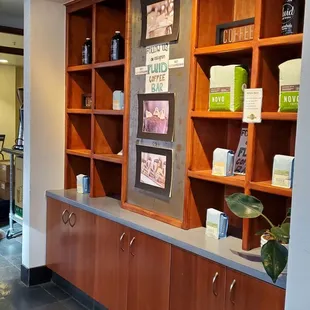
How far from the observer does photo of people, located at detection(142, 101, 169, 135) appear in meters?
2.54

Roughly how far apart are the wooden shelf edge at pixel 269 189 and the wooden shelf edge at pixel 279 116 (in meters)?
0.31

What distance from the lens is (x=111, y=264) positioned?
276 centimetres

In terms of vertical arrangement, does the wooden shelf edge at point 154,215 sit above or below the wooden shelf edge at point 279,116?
below

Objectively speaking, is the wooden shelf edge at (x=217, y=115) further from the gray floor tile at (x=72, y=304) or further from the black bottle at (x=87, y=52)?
the gray floor tile at (x=72, y=304)

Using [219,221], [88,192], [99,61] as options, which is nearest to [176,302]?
[219,221]

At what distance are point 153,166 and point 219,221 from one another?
592 millimetres

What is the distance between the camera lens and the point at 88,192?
A: 3.40 metres

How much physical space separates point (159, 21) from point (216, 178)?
1.03 meters

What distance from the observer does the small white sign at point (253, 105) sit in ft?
6.52

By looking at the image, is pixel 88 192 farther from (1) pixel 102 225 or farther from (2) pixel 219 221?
(2) pixel 219 221

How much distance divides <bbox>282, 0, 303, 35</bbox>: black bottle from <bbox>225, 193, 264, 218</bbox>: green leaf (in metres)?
0.79

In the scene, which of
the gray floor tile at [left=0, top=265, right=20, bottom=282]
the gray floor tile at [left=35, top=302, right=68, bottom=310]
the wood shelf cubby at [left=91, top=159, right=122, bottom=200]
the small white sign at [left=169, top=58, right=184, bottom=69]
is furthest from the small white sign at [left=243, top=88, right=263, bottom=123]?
the gray floor tile at [left=0, top=265, right=20, bottom=282]

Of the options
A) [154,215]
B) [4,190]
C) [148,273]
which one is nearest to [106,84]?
[154,215]

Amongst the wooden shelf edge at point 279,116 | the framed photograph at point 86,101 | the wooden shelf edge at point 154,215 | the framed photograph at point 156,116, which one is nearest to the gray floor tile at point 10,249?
the framed photograph at point 86,101
